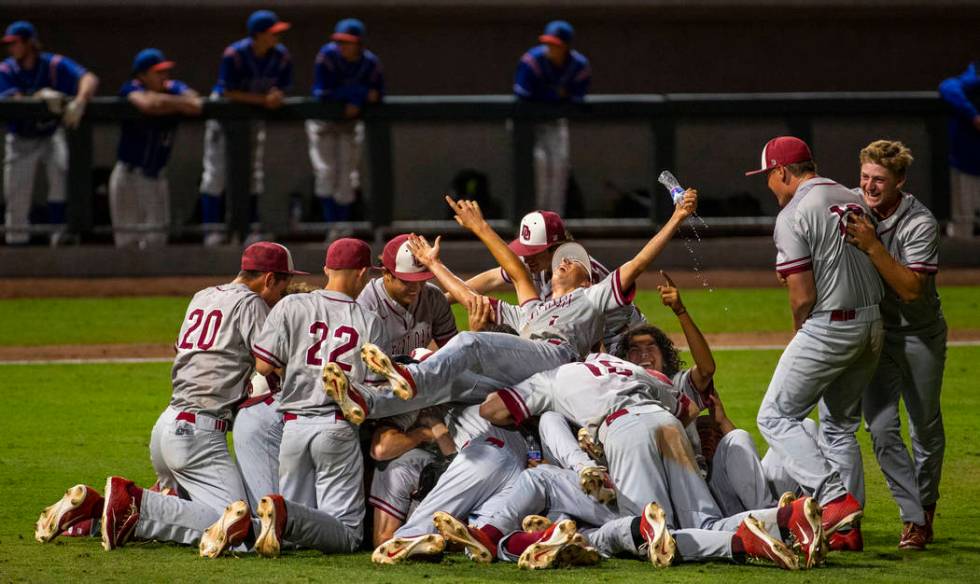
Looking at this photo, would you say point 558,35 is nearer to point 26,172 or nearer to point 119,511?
point 26,172

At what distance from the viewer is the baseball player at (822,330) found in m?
6.28

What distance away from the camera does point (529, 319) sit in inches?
279

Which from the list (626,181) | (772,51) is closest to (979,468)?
(626,181)

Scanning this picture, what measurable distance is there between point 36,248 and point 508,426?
9.44 meters

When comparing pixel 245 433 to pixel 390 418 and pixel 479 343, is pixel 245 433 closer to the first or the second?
pixel 390 418

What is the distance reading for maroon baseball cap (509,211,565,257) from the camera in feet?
25.2

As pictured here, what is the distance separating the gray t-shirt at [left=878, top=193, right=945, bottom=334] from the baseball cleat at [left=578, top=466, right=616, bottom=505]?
154 centimetres

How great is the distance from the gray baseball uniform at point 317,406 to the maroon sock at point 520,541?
2.32 feet

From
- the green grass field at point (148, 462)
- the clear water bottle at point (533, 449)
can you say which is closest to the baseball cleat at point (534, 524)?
the green grass field at point (148, 462)

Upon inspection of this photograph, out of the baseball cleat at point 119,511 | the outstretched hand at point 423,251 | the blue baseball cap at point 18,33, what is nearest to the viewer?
the baseball cleat at point 119,511

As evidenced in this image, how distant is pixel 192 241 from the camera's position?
48.9ft

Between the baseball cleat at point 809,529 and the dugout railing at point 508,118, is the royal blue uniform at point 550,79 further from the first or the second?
the baseball cleat at point 809,529

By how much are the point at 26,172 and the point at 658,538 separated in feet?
33.8

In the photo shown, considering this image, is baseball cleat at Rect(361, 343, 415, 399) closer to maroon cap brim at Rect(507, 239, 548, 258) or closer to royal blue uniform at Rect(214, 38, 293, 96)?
maroon cap brim at Rect(507, 239, 548, 258)
